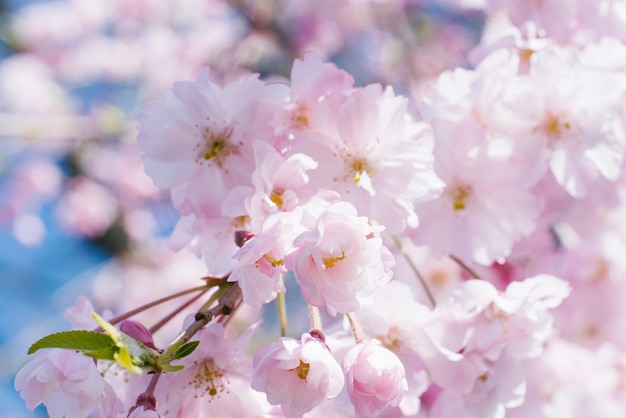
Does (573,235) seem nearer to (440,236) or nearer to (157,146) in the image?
(440,236)

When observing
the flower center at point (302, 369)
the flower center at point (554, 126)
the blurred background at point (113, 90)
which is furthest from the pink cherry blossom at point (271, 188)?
the blurred background at point (113, 90)

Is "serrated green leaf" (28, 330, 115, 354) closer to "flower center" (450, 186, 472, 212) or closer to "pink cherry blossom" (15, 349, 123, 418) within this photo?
"pink cherry blossom" (15, 349, 123, 418)

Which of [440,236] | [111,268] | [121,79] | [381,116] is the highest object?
[381,116]

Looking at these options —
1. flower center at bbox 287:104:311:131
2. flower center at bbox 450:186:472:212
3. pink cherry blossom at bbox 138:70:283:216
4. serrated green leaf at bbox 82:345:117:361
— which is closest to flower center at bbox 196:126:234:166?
pink cherry blossom at bbox 138:70:283:216

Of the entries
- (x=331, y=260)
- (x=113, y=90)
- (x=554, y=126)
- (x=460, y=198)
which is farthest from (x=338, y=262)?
(x=113, y=90)

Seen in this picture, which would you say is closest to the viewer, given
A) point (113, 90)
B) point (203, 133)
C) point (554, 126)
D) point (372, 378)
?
point (372, 378)

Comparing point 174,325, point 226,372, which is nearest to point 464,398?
point 226,372

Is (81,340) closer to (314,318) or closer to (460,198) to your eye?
(314,318)
